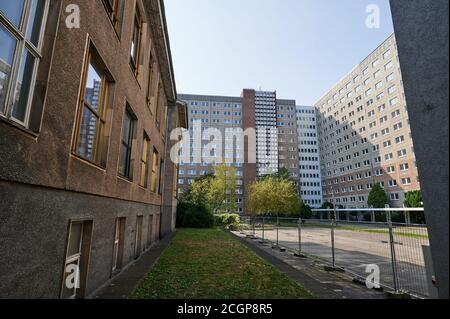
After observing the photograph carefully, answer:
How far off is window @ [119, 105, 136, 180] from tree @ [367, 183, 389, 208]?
56.0 m

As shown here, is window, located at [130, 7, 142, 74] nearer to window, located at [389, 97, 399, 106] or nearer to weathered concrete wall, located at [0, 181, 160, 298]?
weathered concrete wall, located at [0, 181, 160, 298]

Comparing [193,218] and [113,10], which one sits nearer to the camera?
[113,10]

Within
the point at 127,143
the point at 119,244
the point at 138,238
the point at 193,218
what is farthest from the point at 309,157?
the point at 119,244

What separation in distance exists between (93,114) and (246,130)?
75471mm

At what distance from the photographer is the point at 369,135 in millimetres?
62625

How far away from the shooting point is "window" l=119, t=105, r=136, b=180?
27.1 feet

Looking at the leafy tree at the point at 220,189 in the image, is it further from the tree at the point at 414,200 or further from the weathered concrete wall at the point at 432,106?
the weathered concrete wall at the point at 432,106

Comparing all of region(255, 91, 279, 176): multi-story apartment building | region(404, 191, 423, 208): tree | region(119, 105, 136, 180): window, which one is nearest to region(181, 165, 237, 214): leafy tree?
region(404, 191, 423, 208): tree

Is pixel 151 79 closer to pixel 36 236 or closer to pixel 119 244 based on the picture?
pixel 119 244

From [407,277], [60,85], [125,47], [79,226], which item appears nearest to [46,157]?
[60,85]

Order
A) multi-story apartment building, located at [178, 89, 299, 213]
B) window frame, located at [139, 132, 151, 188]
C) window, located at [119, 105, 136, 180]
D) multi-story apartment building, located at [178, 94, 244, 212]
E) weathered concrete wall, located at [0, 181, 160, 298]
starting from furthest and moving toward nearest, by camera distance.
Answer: multi-story apartment building, located at [178, 89, 299, 213]
multi-story apartment building, located at [178, 94, 244, 212]
window frame, located at [139, 132, 151, 188]
window, located at [119, 105, 136, 180]
weathered concrete wall, located at [0, 181, 160, 298]

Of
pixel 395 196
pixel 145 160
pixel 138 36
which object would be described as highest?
pixel 138 36

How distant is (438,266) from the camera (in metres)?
2.30
